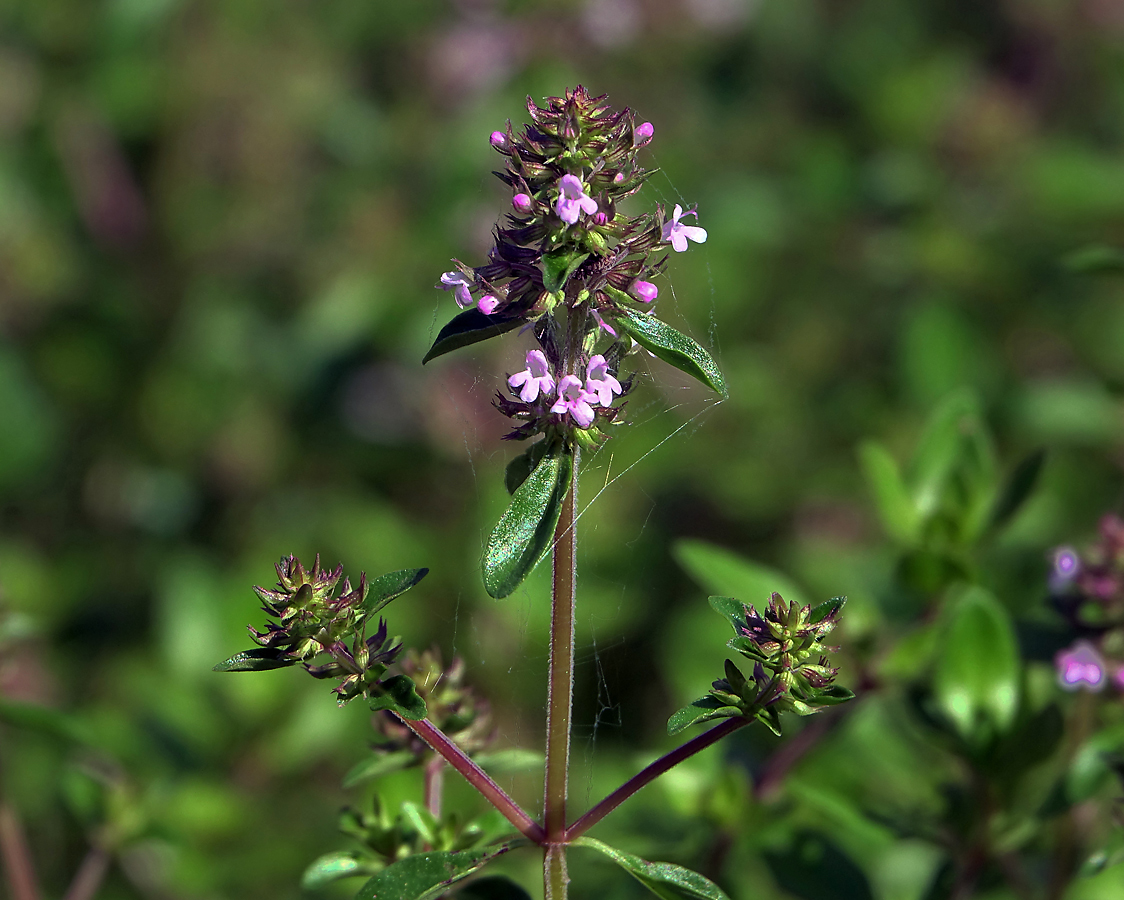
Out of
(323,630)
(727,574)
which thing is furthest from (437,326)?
(323,630)

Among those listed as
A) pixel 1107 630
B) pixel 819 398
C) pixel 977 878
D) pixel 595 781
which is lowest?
pixel 977 878

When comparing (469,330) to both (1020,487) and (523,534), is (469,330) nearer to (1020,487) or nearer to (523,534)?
(523,534)

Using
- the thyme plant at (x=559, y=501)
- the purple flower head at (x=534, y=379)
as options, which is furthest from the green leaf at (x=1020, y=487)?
the purple flower head at (x=534, y=379)

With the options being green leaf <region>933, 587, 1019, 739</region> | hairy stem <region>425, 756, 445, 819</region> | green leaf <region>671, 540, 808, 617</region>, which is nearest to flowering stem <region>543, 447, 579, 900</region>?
hairy stem <region>425, 756, 445, 819</region>

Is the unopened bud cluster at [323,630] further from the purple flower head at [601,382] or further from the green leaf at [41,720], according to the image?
the green leaf at [41,720]

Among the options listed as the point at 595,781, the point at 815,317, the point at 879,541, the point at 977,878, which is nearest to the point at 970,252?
the point at 815,317

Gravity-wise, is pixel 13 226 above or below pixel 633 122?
above

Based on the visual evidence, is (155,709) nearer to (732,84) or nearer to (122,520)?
(122,520)
